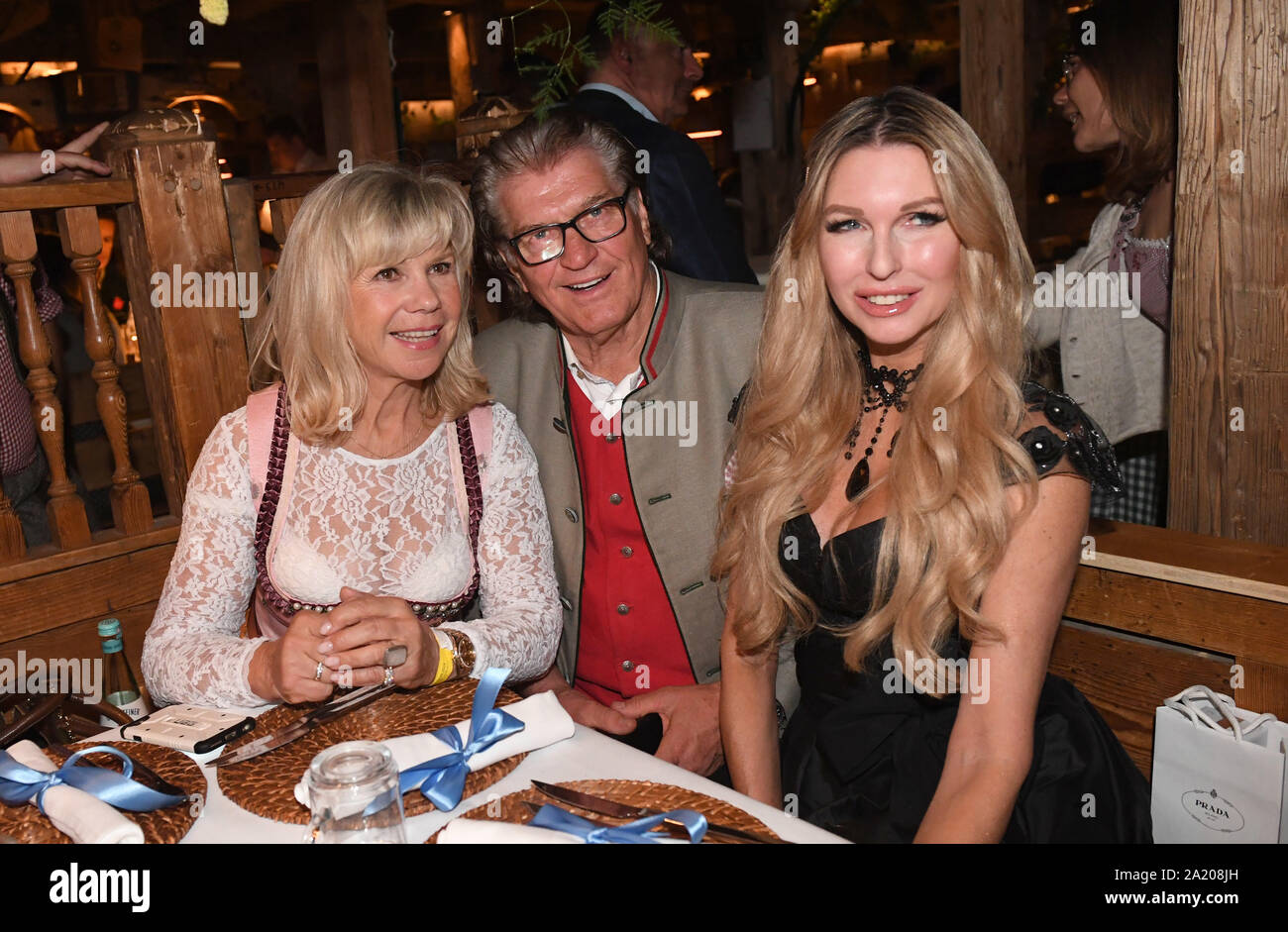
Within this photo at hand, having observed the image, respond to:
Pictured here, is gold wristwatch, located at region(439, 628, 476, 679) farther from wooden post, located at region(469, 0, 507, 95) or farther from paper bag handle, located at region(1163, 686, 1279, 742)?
wooden post, located at region(469, 0, 507, 95)

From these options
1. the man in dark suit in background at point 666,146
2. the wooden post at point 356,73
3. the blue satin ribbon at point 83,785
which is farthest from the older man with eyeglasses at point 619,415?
the wooden post at point 356,73

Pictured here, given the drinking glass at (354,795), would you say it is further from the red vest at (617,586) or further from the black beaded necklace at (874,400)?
the red vest at (617,586)

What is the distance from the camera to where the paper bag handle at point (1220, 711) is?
70.1 inches

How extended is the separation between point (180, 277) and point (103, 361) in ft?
0.79

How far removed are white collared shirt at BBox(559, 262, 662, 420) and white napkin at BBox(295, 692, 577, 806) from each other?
934 millimetres

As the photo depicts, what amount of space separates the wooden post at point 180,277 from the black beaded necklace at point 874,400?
1.32 meters

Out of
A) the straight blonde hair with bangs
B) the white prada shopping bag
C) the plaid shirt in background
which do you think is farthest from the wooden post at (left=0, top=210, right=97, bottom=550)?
the white prada shopping bag

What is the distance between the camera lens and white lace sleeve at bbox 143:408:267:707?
1.69m

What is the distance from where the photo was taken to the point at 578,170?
7.07 ft

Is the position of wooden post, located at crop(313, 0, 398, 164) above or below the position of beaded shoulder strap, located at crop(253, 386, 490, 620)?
above

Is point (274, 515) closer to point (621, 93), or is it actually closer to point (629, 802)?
point (629, 802)

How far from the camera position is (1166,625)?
77.4 inches
